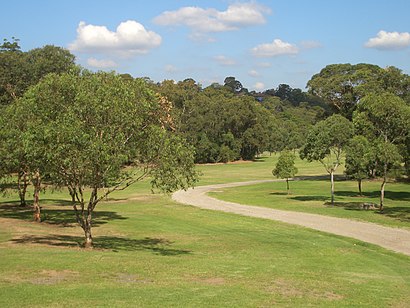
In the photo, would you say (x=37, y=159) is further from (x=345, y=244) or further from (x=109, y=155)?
(x=345, y=244)

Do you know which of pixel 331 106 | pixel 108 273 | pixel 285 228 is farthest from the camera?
pixel 331 106

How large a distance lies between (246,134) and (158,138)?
100092mm

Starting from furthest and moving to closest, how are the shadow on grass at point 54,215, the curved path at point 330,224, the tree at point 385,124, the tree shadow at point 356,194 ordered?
the tree shadow at point 356,194
the tree at point 385,124
the shadow on grass at point 54,215
the curved path at point 330,224

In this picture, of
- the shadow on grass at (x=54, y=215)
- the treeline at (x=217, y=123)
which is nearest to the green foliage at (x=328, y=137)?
the shadow on grass at (x=54, y=215)

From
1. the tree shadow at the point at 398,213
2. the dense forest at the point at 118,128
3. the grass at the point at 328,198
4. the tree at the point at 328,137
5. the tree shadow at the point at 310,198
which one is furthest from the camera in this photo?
the tree shadow at the point at 310,198

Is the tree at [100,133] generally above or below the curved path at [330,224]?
above

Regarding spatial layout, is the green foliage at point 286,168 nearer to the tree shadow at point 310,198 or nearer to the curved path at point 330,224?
the tree shadow at point 310,198

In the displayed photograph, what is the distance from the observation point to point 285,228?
3177 cm

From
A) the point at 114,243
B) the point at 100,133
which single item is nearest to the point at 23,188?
the point at 114,243

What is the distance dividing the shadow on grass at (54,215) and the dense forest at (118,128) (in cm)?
198

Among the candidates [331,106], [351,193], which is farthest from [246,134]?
[351,193]

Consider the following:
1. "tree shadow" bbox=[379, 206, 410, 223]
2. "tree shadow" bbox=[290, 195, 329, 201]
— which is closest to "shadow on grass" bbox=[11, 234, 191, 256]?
"tree shadow" bbox=[379, 206, 410, 223]

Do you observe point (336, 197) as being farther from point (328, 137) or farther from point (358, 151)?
point (328, 137)

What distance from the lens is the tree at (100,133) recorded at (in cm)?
1892
